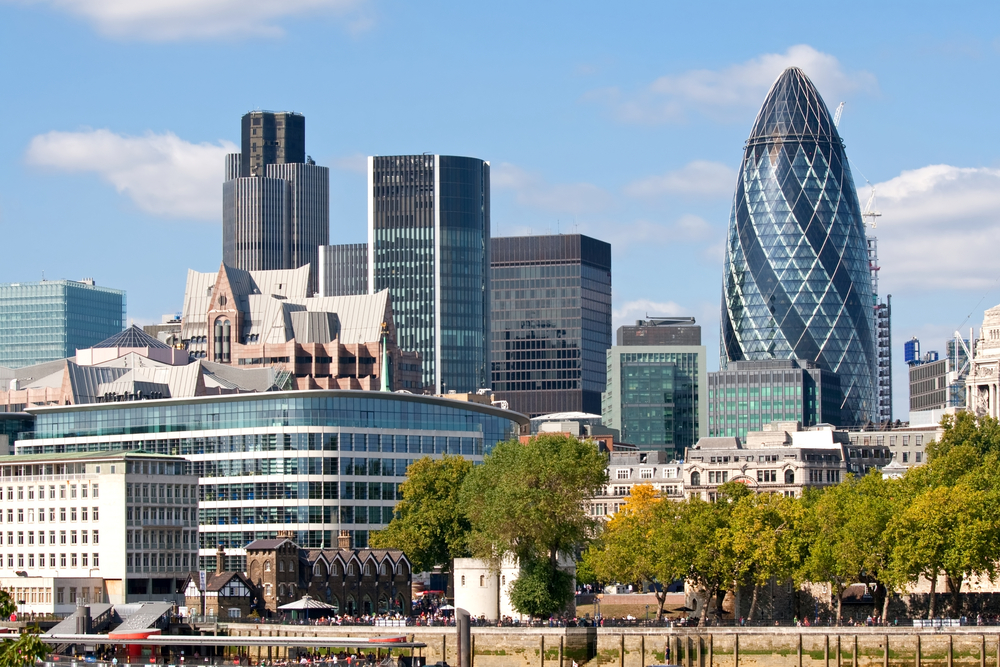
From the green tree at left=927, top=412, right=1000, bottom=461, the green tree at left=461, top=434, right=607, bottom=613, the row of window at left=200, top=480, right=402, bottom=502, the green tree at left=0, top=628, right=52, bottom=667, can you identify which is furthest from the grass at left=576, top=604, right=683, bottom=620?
the green tree at left=0, top=628, right=52, bottom=667

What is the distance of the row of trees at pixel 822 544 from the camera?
118562 mm

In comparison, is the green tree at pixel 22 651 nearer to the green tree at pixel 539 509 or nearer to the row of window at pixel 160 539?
the green tree at pixel 539 509

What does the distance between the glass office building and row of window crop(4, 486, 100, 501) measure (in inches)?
679

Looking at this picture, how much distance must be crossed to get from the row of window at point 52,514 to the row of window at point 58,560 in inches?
111

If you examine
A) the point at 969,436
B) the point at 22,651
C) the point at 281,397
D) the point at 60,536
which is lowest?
the point at 60,536

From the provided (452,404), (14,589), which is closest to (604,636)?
(14,589)

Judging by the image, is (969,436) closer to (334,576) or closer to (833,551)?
(833,551)

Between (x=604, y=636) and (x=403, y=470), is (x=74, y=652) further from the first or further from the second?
(x=403, y=470)

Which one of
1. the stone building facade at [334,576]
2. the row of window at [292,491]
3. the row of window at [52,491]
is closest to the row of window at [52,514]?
the row of window at [52,491]

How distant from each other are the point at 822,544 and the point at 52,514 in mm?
62548

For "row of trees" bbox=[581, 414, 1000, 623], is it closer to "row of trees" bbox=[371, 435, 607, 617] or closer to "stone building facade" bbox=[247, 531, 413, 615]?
"row of trees" bbox=[371, 435, 607, 617]

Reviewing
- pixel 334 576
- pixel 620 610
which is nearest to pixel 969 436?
pixel 620 610

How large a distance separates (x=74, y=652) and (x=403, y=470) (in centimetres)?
5826

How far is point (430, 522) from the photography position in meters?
148
